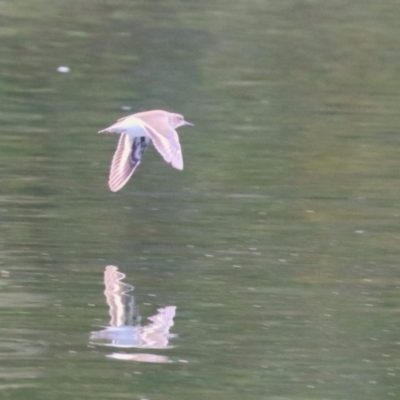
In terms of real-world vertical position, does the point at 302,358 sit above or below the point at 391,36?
below

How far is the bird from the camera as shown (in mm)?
8148

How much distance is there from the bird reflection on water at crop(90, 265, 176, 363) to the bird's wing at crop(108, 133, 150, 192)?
1.15 m

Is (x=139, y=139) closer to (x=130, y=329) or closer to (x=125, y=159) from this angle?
(x=125, y=159)

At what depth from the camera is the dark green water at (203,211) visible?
711 cm

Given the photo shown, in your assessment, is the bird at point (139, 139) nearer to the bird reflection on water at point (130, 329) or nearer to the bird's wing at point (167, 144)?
the bird's wing at point (167, 144)

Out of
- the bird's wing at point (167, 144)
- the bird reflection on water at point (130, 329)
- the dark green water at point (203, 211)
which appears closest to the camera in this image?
the dark green water at point (203, 211)

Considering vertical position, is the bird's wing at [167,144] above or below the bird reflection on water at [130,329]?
above

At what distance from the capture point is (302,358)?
722cm

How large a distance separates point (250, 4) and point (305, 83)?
4.29 metres

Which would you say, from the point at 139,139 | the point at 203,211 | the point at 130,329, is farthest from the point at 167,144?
the point at 203,211

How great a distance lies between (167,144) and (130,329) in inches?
Result: 48.7

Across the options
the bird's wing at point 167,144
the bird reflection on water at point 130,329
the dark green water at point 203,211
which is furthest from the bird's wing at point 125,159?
the bird reflection on water at point 130,329

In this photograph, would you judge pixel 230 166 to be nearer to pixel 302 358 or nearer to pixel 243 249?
pixel 243 249

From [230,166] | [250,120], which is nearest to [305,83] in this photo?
[250,120]
